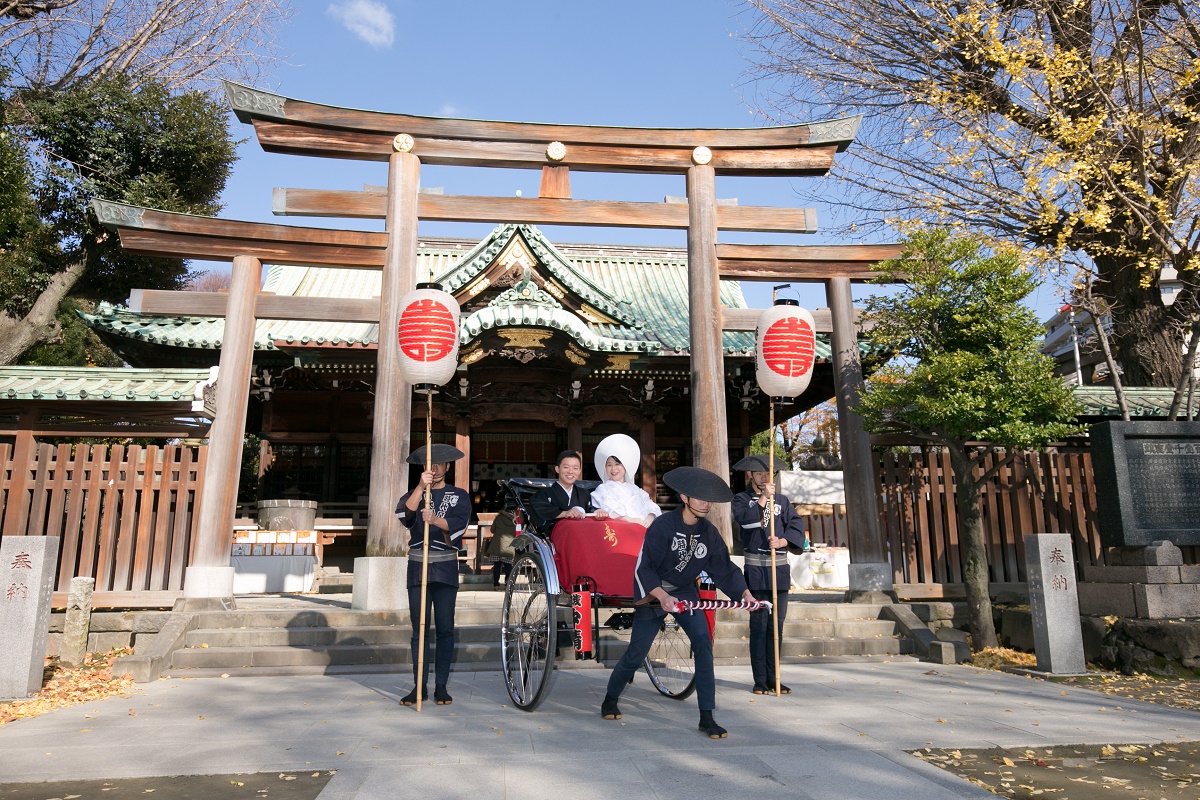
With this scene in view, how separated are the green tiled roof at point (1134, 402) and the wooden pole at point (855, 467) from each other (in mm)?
4622

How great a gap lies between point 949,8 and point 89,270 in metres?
20.2

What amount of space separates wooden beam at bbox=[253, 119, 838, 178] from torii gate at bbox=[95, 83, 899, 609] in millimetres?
18

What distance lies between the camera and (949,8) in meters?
12.1

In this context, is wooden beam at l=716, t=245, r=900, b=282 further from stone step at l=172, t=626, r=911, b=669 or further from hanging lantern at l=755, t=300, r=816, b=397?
stone step at l=172, t=626, r=911, b=669

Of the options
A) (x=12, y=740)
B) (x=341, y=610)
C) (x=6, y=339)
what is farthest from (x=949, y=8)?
(x=6, y=339)

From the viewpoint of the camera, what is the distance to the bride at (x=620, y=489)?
5.50 meters

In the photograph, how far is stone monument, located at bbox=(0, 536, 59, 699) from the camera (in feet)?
20.4

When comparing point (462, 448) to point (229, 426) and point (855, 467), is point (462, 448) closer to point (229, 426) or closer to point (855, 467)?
point (229, 426)

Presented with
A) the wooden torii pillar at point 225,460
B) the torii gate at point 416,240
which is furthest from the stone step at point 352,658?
the wooden torii pillar at point 225,460

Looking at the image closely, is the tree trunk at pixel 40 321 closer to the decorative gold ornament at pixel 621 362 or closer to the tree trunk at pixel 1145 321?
the decorative gold ornament at pixel 621 362

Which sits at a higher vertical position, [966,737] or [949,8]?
[949,8]

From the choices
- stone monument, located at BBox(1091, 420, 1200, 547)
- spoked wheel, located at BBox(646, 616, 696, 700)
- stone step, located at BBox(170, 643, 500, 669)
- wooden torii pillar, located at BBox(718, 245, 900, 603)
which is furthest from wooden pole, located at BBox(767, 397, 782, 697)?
stone monument, located at BBox(1091, 420, 1200, 547)

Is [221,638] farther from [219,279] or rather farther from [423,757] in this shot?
[219,279]

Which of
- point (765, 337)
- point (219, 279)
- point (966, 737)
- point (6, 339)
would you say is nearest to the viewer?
point (966, 737)
